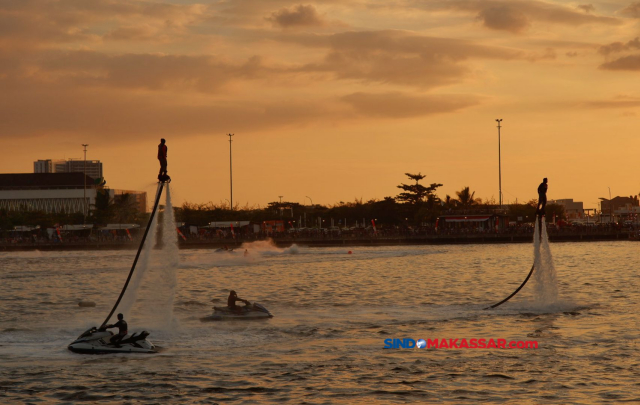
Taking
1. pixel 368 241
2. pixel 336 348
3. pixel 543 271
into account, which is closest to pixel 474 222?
pixel 368 241

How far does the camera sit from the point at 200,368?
29.4 meters

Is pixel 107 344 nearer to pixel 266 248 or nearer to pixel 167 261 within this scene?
pixel 167 261

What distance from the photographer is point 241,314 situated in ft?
137

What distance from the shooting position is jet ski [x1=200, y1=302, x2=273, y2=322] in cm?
4172

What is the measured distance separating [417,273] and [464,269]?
24.1 feet

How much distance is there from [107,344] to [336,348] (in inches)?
377

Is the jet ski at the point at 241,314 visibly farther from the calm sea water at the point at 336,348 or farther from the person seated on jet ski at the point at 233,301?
the calm sea water at the point at 336,348

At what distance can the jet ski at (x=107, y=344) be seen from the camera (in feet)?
104

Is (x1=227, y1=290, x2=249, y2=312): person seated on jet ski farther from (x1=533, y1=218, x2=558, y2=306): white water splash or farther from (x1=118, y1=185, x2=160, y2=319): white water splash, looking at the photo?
(x1=533, y1=218, x2=558, y2=306): white water splash

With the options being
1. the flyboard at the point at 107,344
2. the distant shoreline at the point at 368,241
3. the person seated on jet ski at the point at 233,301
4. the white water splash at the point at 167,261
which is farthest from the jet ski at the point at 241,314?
the distant shoreline at the point at 368,241

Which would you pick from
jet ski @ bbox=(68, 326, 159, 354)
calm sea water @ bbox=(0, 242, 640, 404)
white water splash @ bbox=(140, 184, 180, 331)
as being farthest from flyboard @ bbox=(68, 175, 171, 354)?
white water splash @ bbox=(140, 184, 180, 331)

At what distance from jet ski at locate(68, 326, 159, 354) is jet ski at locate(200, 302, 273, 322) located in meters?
9.52

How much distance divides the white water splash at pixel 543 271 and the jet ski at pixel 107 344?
19.4m

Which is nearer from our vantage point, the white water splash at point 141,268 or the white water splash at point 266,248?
the white water splash at point 141,268
